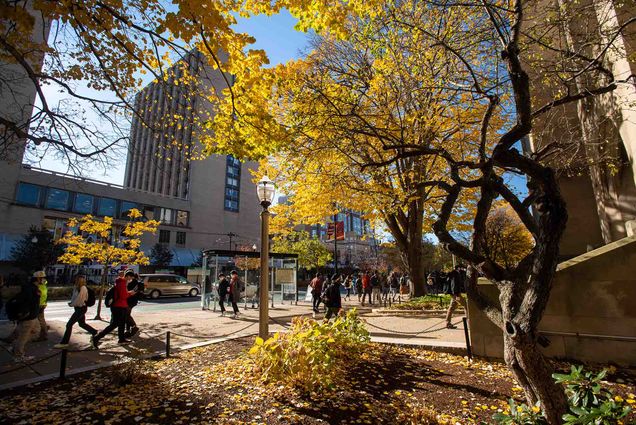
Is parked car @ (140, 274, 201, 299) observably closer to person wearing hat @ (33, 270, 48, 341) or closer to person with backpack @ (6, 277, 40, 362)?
person wearing hat @ (33, 270, 48, 341)

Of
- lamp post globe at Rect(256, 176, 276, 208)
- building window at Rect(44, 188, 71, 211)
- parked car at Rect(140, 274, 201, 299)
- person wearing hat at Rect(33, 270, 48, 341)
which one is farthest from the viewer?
building window at Rect(44, 188, 71, 211)

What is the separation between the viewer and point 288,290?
21250 millimetres

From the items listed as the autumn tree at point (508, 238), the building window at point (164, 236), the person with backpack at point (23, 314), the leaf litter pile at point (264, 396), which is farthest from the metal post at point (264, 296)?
the building window at point (164, 236)

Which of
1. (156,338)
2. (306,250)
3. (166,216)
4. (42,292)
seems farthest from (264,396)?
(166,216)

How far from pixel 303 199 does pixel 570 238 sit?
12.0 m

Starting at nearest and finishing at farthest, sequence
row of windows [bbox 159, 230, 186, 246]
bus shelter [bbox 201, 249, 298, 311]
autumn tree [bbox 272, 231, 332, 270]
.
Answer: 1. bus shelter [bbox 201, 249, 298, 311]
2. autumn tree [bbox 272, 231, 332, 270]
3. row of windows [bbox 159, 230, 186, 246]

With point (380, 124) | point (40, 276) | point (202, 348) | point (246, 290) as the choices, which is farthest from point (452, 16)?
point (246, 290)

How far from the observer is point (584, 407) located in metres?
2.72

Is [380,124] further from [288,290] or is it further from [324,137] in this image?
[288,290]

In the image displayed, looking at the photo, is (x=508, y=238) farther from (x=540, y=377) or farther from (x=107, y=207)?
(x=107, y=207)

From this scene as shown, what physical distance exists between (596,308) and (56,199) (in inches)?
2065

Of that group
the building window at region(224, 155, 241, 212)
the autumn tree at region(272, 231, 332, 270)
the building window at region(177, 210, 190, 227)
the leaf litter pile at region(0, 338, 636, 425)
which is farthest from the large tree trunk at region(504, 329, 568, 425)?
the building window at region(224, 155, 241, 212)

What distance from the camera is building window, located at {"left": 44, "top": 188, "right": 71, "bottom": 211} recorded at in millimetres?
41000

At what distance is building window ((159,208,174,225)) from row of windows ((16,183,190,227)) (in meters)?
1.30
